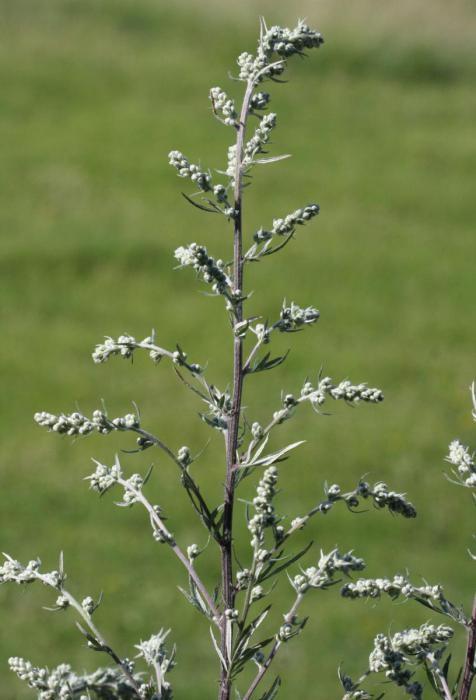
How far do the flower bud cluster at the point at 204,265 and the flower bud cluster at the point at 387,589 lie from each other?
0.63 metres

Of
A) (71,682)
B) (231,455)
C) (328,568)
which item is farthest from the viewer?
(231,455)

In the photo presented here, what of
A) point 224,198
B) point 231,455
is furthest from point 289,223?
point 231,455

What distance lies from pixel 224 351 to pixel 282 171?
6591 millimetres

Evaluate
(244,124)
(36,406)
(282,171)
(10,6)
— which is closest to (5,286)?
(36,406)

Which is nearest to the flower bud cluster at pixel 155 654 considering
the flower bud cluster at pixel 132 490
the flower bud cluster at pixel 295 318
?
the flower bud cluster at pixel 132 490

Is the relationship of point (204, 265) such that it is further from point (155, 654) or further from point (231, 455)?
point (155, 654)

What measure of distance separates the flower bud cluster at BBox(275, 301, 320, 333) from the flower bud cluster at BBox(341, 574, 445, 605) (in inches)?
20.8

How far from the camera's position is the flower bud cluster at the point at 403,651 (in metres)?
2.26

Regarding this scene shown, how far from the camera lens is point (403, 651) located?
2.33m

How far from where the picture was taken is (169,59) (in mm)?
25625

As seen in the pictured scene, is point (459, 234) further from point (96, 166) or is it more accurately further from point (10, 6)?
point (10, 6)

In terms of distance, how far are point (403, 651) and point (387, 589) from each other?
13 centimetres

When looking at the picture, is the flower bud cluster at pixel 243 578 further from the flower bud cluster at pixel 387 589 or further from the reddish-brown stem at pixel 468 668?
the reddish-brown stem at pixel 468 668

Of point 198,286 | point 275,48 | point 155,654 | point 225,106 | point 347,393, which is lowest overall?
Answer: point 198,286
